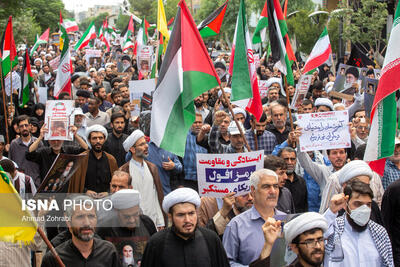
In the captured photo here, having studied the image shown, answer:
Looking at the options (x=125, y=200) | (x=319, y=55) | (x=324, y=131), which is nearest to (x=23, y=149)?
(x=125, y=200)

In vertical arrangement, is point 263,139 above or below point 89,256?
above

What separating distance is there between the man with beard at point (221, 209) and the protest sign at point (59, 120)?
2.90 metres

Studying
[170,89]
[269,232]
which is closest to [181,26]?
[170,89]

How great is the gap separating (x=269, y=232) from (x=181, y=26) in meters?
2.77

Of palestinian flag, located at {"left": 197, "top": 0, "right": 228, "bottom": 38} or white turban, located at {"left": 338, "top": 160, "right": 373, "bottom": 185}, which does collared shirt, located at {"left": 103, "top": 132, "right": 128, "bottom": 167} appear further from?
white turban, located at {"left": 338, "top": 160, "right": 373, "bottom": 185}

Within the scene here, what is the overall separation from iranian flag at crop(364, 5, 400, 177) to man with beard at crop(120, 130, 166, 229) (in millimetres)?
2433

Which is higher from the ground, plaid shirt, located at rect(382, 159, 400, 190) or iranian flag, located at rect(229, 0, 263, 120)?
iranian flag, located at rect(229, 0, 263, 120)

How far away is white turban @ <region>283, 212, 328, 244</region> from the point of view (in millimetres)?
4539

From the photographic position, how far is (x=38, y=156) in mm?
8836

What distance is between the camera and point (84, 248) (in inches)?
202

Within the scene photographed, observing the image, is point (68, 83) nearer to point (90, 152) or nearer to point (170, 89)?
point (90, 152)

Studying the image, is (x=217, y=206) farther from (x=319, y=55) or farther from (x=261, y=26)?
(x=319, y=55)

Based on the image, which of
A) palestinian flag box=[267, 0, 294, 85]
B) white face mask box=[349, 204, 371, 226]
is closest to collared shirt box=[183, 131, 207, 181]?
palestinian flag box=[267, 0, 294, 85]

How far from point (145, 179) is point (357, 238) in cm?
305
